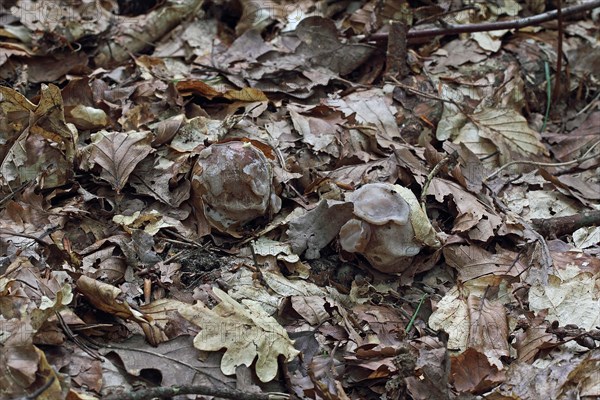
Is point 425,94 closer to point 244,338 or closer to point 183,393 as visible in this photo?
point 244,338

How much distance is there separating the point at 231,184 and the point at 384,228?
2.49ft

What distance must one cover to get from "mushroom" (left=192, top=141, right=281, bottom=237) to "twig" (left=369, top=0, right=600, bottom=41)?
1.91m

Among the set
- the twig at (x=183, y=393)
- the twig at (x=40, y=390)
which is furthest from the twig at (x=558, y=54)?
the twig at (x=40, y=390)

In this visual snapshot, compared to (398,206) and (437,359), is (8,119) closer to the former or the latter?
(398,206)

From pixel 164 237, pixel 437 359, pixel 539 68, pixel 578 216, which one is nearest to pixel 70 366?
pixel 164 237

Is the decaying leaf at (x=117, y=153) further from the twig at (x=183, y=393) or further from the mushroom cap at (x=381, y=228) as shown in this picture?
the twig at (x=183, y=393)

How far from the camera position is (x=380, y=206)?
311cm

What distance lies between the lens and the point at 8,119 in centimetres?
335

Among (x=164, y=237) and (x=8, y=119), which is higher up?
(x=8, y=119)

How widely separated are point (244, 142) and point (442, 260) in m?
1.19

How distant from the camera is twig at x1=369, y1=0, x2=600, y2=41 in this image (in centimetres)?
466

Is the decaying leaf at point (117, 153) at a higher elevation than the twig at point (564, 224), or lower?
higher

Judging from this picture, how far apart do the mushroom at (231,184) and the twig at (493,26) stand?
1.91 meters

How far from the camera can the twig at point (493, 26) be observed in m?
4.66
